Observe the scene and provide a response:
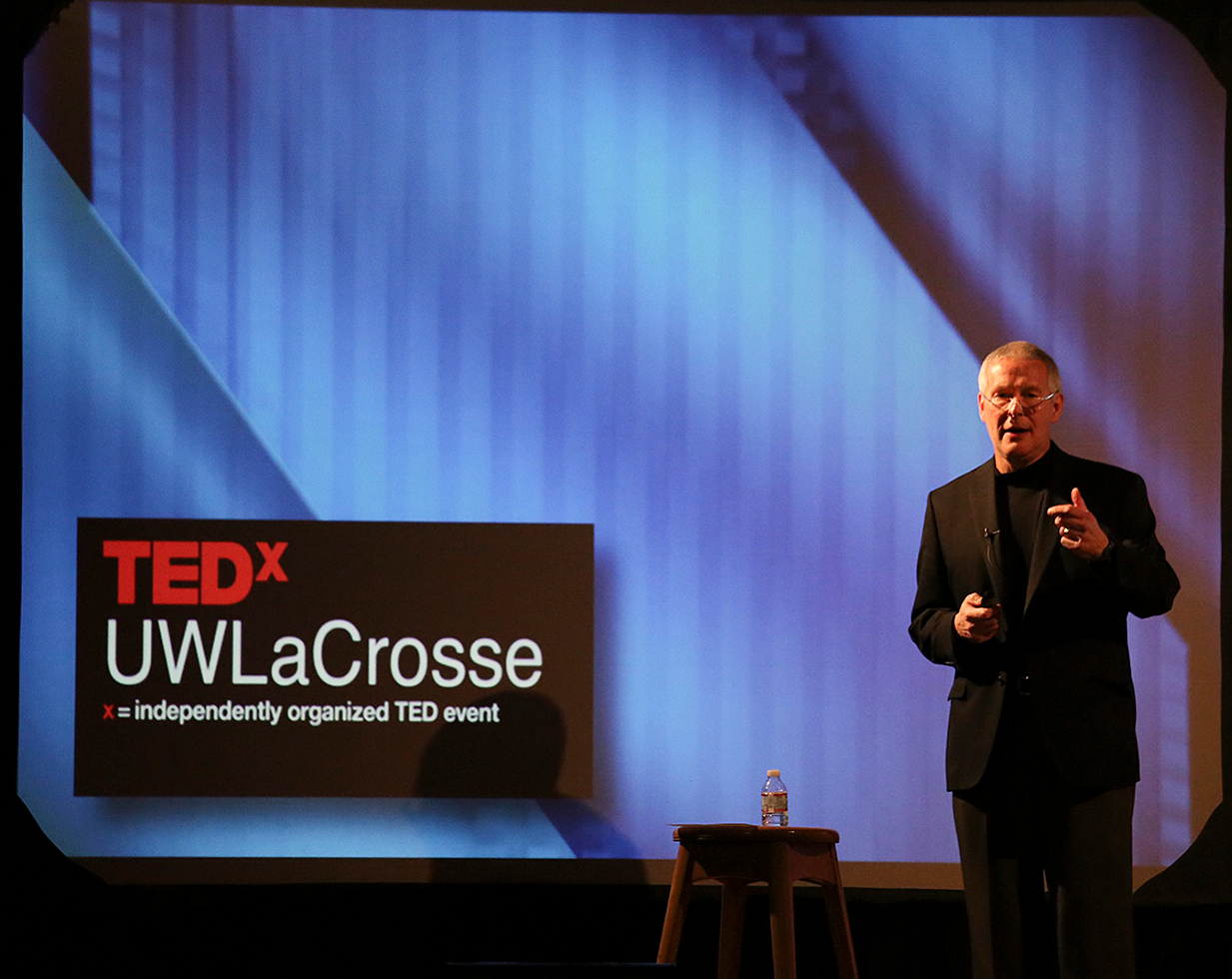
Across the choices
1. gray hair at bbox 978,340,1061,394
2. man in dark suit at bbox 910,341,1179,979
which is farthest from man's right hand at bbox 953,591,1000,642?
gray hair at bbox 978,340,1061,394

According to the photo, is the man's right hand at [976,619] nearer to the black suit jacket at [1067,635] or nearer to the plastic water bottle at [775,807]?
the black suit jacket at [1067,635]

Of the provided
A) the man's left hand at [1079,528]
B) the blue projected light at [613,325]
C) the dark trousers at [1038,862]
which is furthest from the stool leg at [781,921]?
the man's left hand at [1079,528]

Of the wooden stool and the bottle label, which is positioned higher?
the bottle label

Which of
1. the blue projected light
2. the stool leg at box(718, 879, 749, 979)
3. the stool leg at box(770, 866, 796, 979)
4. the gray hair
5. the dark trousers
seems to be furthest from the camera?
the blue projected light

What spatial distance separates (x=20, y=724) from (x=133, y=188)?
151 centimetres

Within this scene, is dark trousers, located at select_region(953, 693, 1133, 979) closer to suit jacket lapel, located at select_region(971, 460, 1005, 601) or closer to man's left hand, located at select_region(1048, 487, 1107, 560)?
suit jacket lapel, located at select_region(971, 460, 1005, 601)

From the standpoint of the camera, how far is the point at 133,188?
3975mm

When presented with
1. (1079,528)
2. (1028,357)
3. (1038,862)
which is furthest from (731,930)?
(1028,357)

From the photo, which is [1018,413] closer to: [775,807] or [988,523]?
[988,523]

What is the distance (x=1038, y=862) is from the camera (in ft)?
9.21

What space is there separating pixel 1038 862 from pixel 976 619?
0.52 m

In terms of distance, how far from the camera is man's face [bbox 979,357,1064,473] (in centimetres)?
281

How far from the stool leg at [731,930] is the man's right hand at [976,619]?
891 mm

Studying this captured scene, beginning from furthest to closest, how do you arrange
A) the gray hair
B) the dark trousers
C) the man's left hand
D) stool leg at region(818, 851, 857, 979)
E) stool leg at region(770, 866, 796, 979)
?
1. stool leg at region(818, 851, 857, 979)
2. stool leg at region(770, 866, 796, 979)
3. the gray hair
4. the dark trousers
5. the man's left hand
